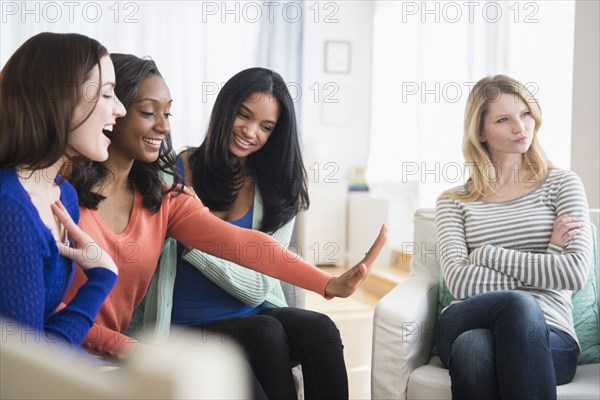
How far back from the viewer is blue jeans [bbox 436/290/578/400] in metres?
1.68

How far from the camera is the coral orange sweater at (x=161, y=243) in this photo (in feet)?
5.36

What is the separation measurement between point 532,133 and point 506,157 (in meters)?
0.11

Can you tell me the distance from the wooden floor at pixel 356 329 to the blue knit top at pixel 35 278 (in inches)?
69.8

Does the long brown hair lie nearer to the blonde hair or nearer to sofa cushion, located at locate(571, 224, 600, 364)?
the blonde hair

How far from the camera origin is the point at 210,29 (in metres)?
5.62

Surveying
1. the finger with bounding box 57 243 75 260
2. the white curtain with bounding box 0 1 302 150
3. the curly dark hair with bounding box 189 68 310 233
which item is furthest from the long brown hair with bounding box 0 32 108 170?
the white curtain with bounding box 0 1 302 150

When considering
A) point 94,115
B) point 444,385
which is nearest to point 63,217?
point 94,115

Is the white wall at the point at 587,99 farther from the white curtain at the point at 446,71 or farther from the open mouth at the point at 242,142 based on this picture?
the open mouth at the point at 242,142

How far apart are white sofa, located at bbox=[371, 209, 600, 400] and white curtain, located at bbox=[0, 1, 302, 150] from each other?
12.2 ft

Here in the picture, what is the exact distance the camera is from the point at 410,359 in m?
1.96

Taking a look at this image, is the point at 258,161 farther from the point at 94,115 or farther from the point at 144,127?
the point at 94,115

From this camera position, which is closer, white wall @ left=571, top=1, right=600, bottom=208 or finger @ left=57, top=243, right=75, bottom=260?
finger @ left=57, top=243, right=75, bottom=260

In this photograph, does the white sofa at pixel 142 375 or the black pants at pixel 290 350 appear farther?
the black pants at pixel 290 350

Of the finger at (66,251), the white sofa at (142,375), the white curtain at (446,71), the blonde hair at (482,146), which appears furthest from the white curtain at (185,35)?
the white sofa at (142,375)
